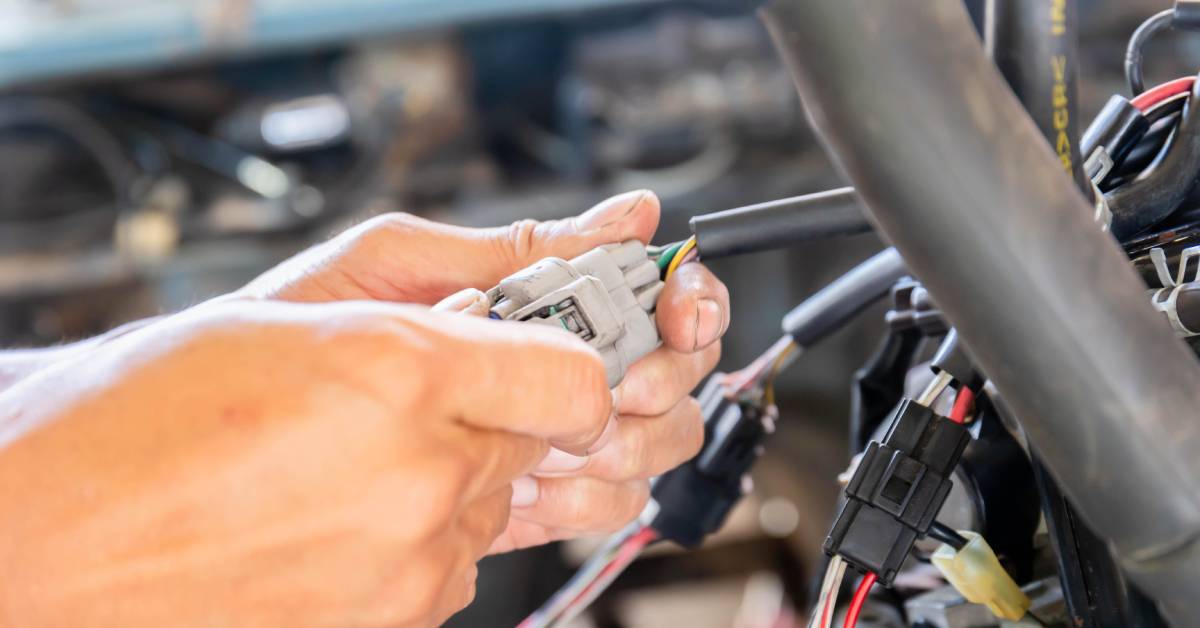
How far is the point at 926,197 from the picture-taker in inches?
9.3

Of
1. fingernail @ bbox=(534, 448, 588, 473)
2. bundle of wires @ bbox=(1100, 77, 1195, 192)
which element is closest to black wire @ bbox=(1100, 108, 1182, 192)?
bundle of wires @ bbox=(1100, 77, 1195, 192)

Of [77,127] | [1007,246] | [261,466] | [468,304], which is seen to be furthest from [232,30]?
[1007,246]

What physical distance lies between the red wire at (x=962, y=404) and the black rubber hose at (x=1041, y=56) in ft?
0.51

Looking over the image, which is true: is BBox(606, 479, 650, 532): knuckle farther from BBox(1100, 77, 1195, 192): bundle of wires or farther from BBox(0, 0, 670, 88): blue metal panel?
BBox(0, 0, 670, 88): blue metal panel

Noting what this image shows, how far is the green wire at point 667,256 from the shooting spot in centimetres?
50

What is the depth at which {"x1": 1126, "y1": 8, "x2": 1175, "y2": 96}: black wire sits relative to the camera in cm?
44

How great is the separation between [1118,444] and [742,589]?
1260mm

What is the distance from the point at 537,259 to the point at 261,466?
0.99 ft

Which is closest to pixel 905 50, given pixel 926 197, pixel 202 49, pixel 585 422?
pixel 926 197

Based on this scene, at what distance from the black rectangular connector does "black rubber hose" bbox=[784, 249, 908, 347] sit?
4.4 inches

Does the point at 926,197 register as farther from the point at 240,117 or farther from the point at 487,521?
the point at 240,117

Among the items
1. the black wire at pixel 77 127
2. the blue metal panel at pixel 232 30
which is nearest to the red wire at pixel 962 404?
the blue metal panel at pixel 232 30

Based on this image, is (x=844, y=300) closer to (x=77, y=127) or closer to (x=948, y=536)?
(x=948, y=536)

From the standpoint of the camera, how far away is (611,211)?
1.80 feet
